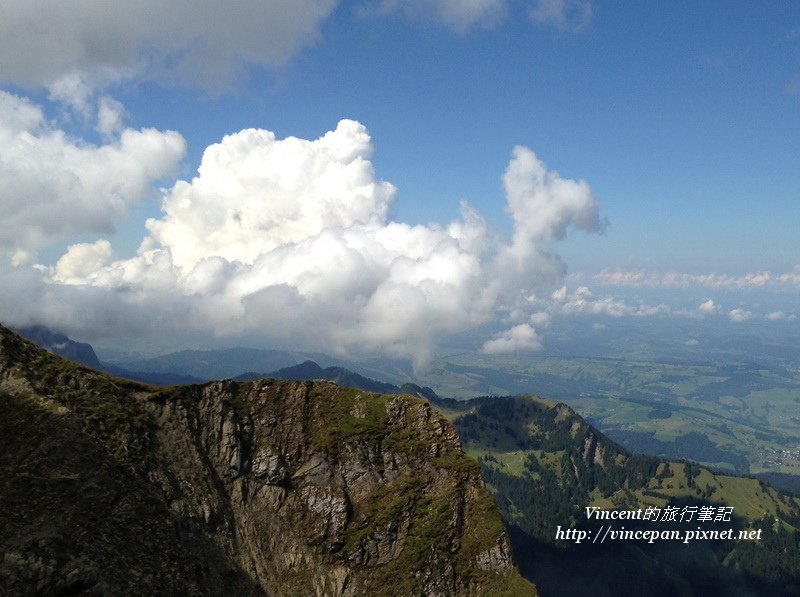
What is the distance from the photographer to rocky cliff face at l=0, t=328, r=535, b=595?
64.6 meters

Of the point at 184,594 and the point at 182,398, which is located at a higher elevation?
the point at 182,398

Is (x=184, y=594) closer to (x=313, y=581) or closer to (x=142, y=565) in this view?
(x=142, y=565)

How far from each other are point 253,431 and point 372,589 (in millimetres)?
37468

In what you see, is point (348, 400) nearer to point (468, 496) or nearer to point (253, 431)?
point (253, 431)

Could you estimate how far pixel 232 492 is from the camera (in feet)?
302

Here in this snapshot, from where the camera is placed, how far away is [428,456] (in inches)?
4031

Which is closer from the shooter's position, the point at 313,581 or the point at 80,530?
the point at 80,530

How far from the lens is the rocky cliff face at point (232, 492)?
212 ft

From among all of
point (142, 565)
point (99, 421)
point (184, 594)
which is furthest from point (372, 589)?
point (99, 421)

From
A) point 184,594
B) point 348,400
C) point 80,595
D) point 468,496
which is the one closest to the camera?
point 80,595

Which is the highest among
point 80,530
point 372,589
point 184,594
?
point 80,530

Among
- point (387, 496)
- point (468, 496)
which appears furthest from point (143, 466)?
point (468, 496)

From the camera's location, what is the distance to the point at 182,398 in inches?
3642

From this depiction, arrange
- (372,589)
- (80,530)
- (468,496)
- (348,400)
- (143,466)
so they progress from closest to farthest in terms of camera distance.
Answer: (80,530)
(143,466)
(372,589)
(468,496)
(348,400)
